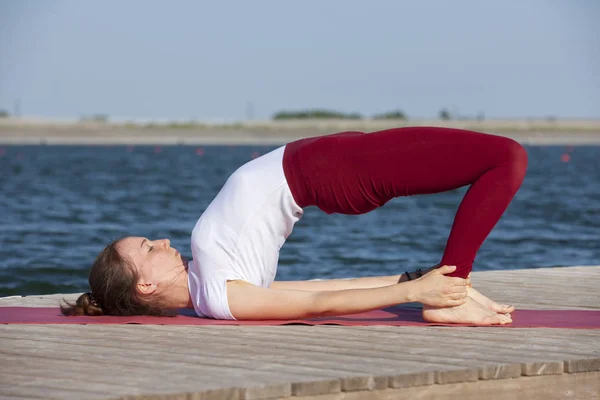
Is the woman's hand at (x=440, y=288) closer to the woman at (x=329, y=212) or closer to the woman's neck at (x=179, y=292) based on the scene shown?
the woman at (x=329, y=212)

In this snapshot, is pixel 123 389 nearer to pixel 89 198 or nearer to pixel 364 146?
pixel 364 146

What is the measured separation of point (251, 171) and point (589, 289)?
2398mm

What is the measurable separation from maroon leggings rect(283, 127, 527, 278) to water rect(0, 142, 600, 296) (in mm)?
5571

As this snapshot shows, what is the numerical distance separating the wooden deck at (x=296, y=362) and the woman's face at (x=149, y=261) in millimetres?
214

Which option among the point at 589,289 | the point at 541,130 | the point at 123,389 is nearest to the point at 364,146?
the point at 123,389

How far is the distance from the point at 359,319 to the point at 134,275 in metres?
1.04

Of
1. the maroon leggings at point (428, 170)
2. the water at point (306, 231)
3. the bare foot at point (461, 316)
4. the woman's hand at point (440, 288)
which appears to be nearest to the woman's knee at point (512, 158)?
the maroon leggings at point (428, 170)

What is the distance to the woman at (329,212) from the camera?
14.6 feet

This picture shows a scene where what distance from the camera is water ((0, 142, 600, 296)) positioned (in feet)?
37.1

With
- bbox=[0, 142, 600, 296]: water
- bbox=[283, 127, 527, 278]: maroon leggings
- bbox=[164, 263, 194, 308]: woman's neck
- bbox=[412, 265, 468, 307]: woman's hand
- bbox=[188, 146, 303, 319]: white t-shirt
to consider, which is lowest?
bbox=[0, 142, 600, 296]: water

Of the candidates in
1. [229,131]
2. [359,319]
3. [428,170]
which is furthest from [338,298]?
[229,131]

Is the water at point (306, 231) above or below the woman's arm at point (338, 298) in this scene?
below

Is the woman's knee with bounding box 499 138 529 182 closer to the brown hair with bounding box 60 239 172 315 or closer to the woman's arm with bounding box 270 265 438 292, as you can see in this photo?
the woman's arm with bounding box 270 265 438 292

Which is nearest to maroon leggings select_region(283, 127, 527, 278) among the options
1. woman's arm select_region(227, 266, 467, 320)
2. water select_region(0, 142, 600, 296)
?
woman's arm select_region(227, 266, 467, 320)
